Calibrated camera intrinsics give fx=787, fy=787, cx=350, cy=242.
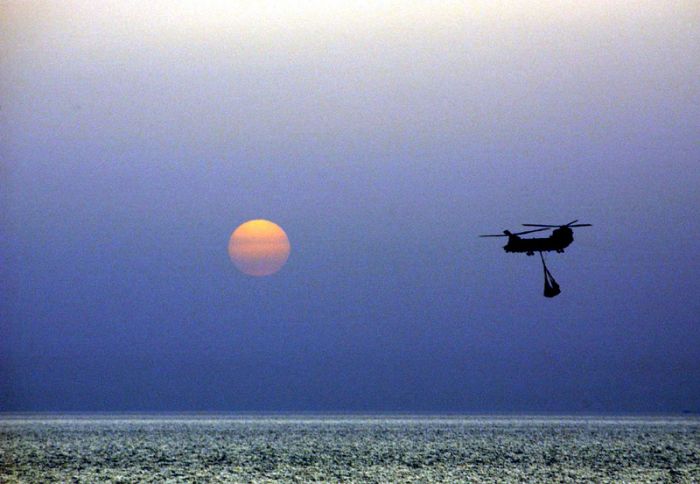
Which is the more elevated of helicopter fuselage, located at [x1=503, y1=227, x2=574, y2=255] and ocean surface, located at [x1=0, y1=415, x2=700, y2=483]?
helicopter fuselage, located at [x1=503, y1=227, x2=574, y2=255]

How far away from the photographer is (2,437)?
85500 mm

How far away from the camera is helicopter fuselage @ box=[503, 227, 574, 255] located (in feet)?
201

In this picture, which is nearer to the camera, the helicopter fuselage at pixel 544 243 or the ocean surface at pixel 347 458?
the ocean surface at pixel 347 458

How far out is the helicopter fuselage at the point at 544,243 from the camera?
6116 centimetres

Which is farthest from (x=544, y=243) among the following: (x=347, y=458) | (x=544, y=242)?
(x=347, y=458)

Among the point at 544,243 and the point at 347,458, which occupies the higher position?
the point at 544,243

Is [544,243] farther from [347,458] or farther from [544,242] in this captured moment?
[347,458]

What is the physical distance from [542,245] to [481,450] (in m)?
18.0

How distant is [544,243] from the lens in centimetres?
6238

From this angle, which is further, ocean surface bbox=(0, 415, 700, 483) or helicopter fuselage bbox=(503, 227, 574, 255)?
helicopter fuselage bbox=(503, 227, 574, 255)

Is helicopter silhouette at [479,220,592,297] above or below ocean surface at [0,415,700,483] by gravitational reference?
above

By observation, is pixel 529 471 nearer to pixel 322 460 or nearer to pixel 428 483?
pixel 428 483

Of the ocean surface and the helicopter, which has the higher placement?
the helicopter

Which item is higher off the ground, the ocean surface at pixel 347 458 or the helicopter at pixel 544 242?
the helicopter at pixel 544 242
